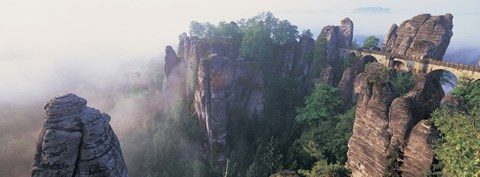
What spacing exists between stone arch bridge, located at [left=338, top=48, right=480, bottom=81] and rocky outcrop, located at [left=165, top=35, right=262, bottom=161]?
1842 centimetres

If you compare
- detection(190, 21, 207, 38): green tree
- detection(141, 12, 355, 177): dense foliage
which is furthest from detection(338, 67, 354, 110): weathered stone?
detection(190, 21, 207, 38): green tree

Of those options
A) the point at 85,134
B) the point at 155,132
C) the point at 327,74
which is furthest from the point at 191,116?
the point at 85,134

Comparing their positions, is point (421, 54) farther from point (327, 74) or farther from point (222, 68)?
point (222, 68)

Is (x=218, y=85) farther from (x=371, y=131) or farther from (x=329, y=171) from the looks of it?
(x=371, y=131)

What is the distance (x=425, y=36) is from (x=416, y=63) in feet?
14.5

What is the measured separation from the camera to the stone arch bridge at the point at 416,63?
1457 inches

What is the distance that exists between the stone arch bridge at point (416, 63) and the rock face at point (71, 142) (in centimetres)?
4187

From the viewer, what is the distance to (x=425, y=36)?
4288 cm

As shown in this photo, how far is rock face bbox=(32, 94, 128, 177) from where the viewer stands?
395 inches

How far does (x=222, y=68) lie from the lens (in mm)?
40156

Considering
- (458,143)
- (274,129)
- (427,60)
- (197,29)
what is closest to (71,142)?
(458,143)

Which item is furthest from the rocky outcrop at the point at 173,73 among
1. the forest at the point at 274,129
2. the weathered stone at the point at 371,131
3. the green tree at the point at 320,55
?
the weathered stone at the point at 371,131

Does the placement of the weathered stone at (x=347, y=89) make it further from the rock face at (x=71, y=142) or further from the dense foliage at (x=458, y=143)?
the rock face at (x=71, y=142)

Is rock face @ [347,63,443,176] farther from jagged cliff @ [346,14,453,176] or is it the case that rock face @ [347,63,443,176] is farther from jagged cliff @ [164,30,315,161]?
jagged cliff @ [164,30,315,161]
